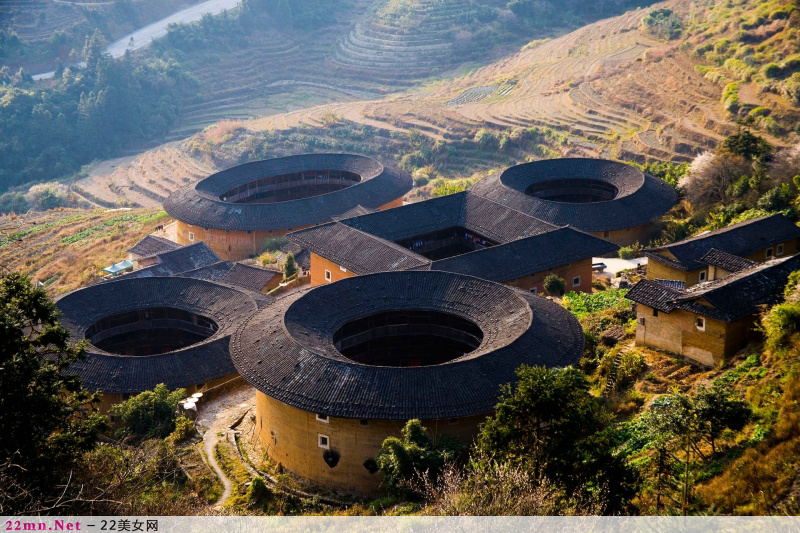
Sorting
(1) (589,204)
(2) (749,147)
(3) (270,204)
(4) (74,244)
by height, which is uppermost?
(2) (749,147)

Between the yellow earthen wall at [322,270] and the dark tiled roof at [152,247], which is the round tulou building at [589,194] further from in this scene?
the dark tiled roof at [152,247]

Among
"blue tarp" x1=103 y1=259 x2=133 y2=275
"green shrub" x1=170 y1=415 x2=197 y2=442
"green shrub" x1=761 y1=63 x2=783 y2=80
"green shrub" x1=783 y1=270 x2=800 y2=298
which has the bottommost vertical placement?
"blue tarp" x1=103 y1=259 x2=133 y2=275

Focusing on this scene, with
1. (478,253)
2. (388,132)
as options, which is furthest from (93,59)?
(478,253)

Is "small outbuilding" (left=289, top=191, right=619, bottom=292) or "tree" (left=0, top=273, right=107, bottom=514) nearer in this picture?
"tree" (left=0, top=273, right=107, bottom=514)

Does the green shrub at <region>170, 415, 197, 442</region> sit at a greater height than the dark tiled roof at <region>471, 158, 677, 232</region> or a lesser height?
lesser

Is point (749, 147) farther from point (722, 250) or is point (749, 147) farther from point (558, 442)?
point (558, 442)

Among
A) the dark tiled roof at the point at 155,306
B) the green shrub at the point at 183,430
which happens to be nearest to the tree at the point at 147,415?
the green shrub at the point at 183,430

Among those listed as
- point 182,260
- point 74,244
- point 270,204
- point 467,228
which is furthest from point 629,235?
point 74,244

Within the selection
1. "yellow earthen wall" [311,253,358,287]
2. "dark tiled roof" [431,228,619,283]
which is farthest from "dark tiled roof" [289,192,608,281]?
"yellow earthen wall" [311,253,358,287]

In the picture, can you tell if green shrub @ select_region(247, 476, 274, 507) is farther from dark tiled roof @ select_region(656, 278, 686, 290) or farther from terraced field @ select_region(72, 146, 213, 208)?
terraced field @ select_region(72, 146, 213, 208)
